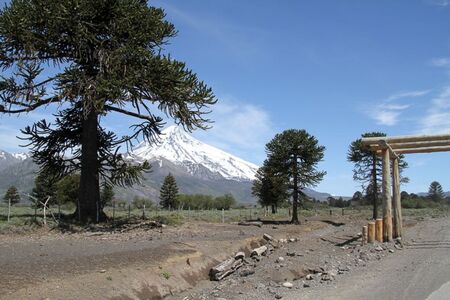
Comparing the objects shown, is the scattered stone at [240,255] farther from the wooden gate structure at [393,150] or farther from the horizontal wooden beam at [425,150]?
the horizontal wooden beam at [425,150]

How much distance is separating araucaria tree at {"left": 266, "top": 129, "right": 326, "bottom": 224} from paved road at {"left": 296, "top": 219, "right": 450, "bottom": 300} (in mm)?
18916

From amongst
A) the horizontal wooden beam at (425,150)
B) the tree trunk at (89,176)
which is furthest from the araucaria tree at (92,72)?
the horizontal wooden beam at (425,150)

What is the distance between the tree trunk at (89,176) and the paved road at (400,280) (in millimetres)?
12231

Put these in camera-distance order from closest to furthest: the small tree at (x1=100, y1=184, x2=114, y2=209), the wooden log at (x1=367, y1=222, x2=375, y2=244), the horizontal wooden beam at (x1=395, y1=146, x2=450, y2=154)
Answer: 1. the wooden log at (x1=367, y1=222, x2=375, y2=244)
2. the horizontal wooden beam at (x1=395, y1=146, x2=450, y2=154)
3. the small tree at (x1=100, y1=184, x2=114, y2=209)

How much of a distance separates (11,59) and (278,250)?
43.1 ft

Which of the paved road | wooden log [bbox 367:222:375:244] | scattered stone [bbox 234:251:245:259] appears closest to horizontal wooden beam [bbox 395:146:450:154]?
wooden log [bbox 367:222:375:244]

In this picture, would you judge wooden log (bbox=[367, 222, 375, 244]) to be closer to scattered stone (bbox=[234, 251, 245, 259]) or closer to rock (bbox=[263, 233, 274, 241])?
rock (bbox=[263, 233, 274, 241])

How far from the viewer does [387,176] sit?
20453 mm

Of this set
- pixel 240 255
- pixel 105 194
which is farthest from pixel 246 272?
pixel 105 194

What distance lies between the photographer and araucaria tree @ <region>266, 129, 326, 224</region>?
3578cm

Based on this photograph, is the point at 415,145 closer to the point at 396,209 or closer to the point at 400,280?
the point at 396,209

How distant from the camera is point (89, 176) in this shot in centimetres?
2134

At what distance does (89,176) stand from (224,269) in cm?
992

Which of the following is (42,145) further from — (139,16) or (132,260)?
(132,260)
